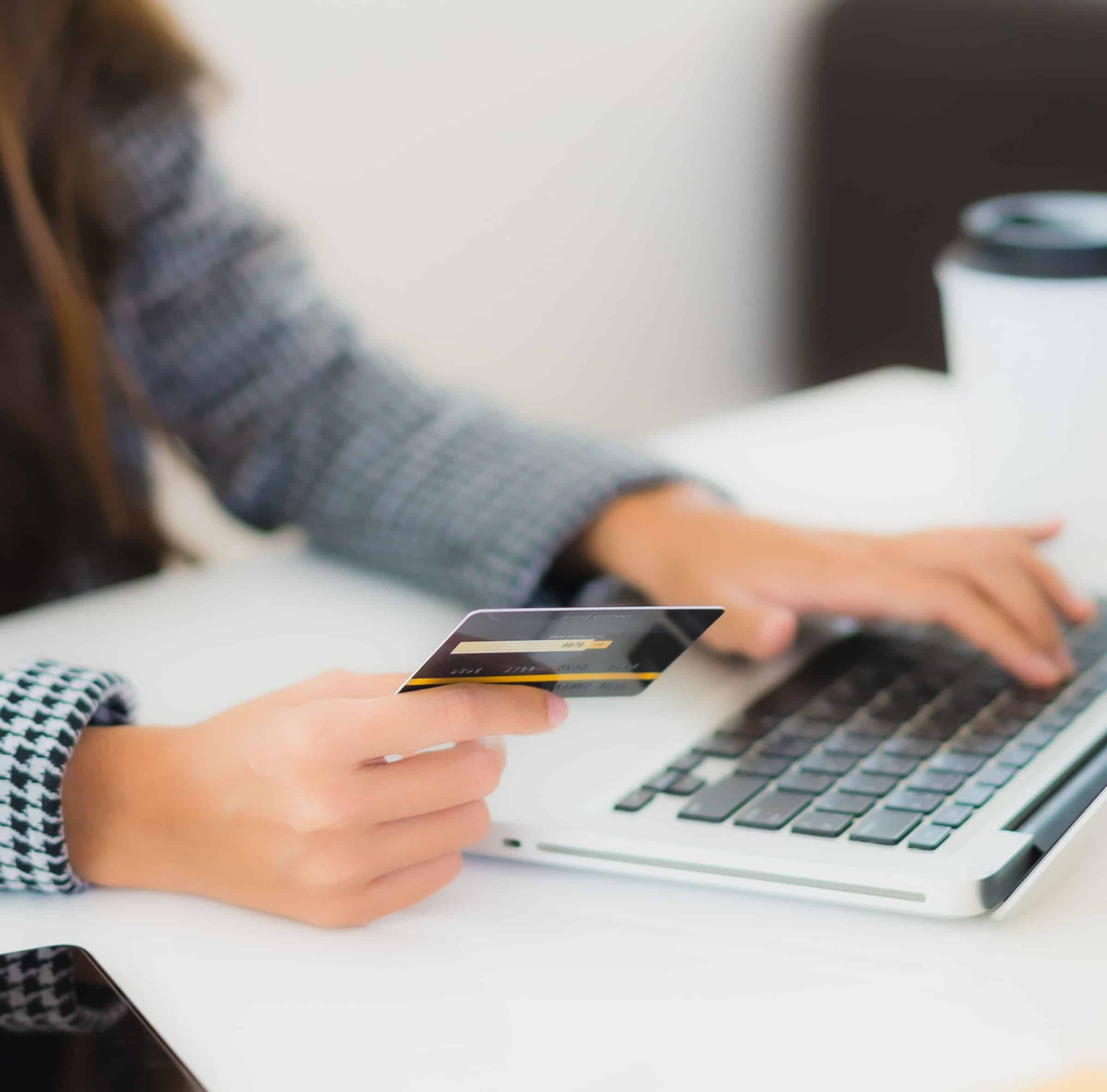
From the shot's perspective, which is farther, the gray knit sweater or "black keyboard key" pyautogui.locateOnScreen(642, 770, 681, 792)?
the gray knit sweater

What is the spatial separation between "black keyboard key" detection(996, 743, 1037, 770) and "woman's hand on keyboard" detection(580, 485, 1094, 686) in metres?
0.07

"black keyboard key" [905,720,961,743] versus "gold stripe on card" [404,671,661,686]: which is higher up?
"gold stripe on card" [404,671,661,686]

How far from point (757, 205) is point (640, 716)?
1.60 m

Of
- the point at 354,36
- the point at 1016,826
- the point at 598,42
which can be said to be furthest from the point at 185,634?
the point at 598,42

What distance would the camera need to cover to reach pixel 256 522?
0.86 m

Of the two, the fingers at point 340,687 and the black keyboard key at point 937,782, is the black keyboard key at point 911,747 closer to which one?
the black keyboard key at point 937,782

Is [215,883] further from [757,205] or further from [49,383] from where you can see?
[757,205]

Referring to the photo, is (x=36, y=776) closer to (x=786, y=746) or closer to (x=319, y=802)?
(x=319, y=802)

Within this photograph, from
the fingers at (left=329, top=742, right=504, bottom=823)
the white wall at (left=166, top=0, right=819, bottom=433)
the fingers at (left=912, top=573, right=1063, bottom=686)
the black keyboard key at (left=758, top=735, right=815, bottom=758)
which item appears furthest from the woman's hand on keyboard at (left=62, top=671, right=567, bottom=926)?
the white wall at (left=166, top=0, right=819, bottom=433)

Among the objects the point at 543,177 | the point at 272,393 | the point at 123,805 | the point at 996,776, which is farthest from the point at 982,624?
the point at 543,177

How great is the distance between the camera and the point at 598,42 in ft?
5.90

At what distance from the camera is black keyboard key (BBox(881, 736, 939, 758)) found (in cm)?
48

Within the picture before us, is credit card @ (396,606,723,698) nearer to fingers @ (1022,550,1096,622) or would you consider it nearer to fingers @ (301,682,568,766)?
fingers @ (301,682,568,766)

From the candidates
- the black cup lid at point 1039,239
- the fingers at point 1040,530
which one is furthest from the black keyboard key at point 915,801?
the black cup lid at point 1039,239
